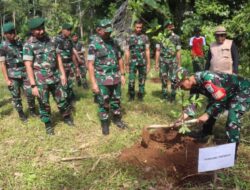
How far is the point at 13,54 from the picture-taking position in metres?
6.63

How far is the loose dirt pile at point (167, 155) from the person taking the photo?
15.1 feet

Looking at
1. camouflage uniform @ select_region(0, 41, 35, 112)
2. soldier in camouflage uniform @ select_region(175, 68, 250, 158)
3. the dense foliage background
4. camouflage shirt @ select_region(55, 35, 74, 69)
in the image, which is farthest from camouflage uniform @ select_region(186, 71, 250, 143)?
the dense foliage background

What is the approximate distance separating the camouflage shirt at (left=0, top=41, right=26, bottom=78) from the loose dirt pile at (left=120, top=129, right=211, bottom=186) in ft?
9.28

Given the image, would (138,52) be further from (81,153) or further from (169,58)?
(81,153)

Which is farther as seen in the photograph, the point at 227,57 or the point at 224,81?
the point at 227,57

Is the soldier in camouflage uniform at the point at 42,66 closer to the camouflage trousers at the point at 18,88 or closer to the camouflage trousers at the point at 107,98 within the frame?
the camouflage trousers at the point at 107,98

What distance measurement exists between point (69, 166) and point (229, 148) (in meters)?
2.52

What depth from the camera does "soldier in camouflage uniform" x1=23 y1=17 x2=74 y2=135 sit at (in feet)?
18.7

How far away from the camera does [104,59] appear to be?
231 inches

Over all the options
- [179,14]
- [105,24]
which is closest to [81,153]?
[105,24]

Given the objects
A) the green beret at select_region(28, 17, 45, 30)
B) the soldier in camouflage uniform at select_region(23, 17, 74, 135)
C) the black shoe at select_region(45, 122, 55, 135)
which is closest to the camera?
the green beret at select_region(28, 17, 45, 30)

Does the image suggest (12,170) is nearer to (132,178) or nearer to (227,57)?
(132,178)

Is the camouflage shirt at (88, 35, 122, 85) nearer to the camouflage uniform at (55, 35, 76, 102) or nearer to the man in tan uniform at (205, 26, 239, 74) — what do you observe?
the man in tan uniform at (205, 26, 239, 74)

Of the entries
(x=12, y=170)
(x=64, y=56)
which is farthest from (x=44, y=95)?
(x=64, y=56)
